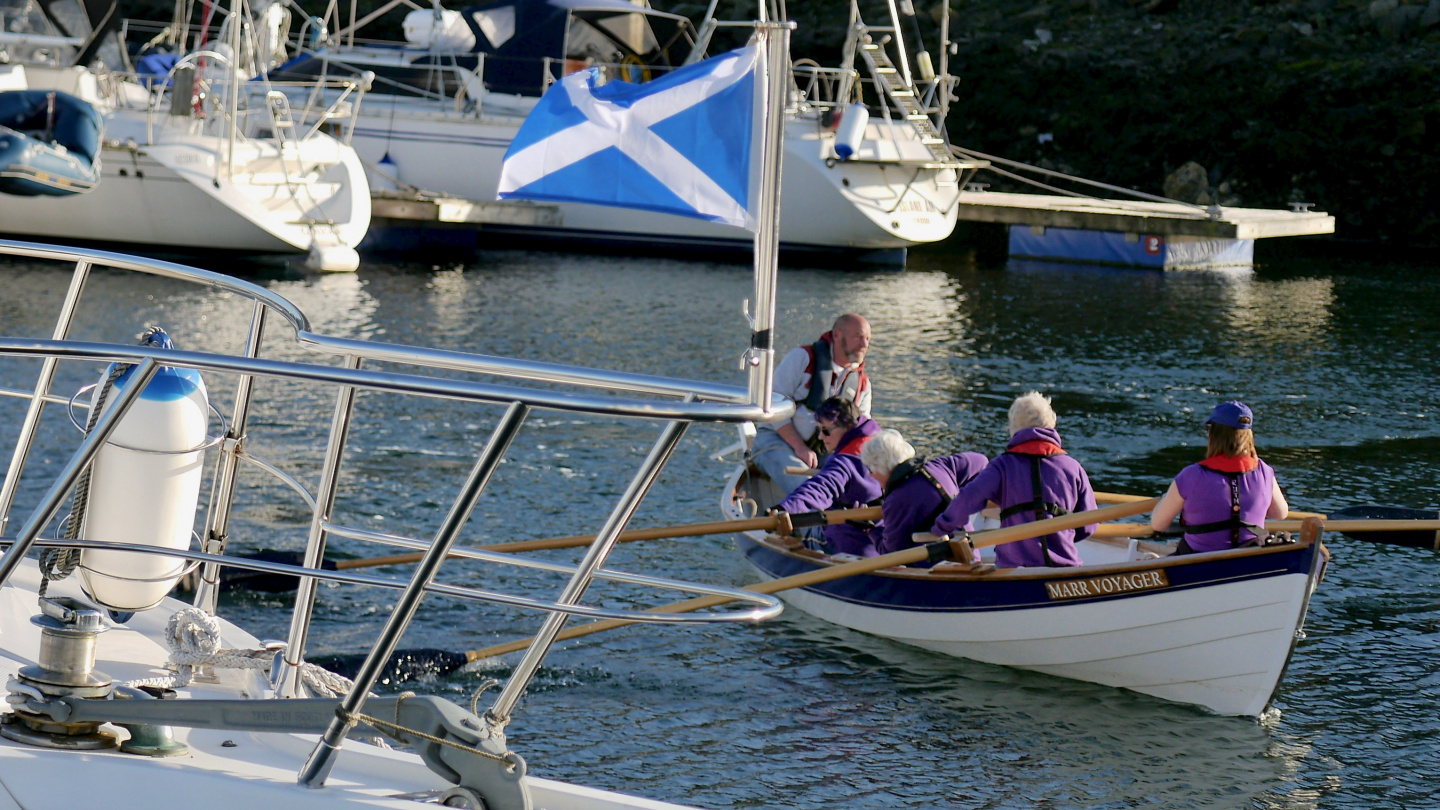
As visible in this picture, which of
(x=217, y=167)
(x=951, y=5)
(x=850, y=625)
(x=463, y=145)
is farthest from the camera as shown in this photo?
(x=951, y=5)

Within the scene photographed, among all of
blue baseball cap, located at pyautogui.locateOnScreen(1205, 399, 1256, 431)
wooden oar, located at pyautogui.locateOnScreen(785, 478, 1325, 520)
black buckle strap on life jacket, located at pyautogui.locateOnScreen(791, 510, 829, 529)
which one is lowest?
black buckle strap on life jacket, located at pyautogui.locateOnScreen(791, 510, 829, 529)

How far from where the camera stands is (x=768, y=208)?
14.3 feet

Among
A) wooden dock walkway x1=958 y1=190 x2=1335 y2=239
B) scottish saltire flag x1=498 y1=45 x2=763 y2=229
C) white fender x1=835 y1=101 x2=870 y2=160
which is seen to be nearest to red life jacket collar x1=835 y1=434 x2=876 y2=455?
scottish saltire flag x1=498 y1=45 x2=763 y2=229

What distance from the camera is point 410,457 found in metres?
12.3

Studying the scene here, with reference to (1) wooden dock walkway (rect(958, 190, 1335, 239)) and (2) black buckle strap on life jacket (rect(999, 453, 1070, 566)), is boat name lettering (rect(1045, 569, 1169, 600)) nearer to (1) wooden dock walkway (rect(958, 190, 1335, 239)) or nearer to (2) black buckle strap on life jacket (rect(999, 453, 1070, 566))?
(2) black buckle strap on life jacket (rect(999, 453, 1070, 566))

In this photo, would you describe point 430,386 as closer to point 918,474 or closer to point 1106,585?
point 1106,585

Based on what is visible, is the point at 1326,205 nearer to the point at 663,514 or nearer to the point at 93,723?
the point at 663,514

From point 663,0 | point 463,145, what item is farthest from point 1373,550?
point 663,0

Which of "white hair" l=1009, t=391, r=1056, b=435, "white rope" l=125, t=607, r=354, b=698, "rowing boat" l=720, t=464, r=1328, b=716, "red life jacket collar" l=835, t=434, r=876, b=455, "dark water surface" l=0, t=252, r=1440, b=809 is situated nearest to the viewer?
"white rope" l=125, t=607, r=354, b=698

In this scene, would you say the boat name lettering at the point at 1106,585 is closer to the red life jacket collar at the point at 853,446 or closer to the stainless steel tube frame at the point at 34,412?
the red life jacket collar at the point at 853,446

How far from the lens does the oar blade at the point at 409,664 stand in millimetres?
7340

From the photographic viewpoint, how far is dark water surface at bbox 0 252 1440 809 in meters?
6.95

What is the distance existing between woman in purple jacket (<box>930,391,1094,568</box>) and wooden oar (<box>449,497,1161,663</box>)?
6.1 inches

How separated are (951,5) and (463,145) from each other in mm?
18988
